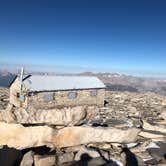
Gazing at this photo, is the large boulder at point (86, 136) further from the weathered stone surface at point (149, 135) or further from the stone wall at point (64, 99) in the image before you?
the stone wall at point (64, 99)

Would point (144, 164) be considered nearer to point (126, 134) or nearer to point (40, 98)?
point (126, 134)

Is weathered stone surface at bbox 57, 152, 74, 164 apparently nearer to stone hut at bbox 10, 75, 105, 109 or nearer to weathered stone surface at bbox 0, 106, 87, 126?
weathered stone surface at bbox 0, 106, 87, 126

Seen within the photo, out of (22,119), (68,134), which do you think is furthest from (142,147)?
(22,119)

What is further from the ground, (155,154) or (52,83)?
(52,83)

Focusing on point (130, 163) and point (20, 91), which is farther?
point (20, 91)

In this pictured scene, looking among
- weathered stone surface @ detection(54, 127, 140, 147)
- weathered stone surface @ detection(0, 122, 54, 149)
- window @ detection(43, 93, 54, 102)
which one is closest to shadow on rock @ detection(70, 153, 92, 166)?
weathered stone surface @ detection(54, 127, 140, 147)

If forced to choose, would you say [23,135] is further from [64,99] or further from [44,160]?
[64,99]
